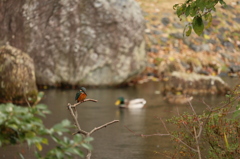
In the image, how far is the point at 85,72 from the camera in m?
22.8

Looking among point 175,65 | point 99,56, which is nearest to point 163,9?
point 175,65

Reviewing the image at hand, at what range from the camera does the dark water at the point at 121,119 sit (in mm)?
10042

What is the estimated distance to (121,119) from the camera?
1440 cm

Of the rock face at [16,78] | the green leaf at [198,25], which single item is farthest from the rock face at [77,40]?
the green leaf at [198,25]

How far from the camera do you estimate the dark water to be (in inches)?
395

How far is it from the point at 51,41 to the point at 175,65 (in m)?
6.65

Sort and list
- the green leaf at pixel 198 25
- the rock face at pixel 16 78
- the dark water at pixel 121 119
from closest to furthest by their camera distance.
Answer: the green leaf at pixel 198 25, the dark water at pixel 121 119, the rock face at pixel 16 78

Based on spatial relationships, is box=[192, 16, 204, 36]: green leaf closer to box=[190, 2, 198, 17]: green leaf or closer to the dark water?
box=[190, 2, 198, 17]: green leaf

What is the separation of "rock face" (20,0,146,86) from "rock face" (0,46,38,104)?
14.2 ft

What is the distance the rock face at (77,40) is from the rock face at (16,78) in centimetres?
432

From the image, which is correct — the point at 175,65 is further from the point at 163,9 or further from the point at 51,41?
the point at 163,9

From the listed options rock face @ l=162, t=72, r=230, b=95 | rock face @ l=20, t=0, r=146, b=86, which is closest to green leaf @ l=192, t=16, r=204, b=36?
rock face @ l=162, t=72, r=230, b=95

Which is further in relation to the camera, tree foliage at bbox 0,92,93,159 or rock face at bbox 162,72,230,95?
rock face at bbox 162,72,230,95

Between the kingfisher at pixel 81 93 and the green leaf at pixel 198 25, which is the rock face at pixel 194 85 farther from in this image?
the green leaf at pixel 198 25
